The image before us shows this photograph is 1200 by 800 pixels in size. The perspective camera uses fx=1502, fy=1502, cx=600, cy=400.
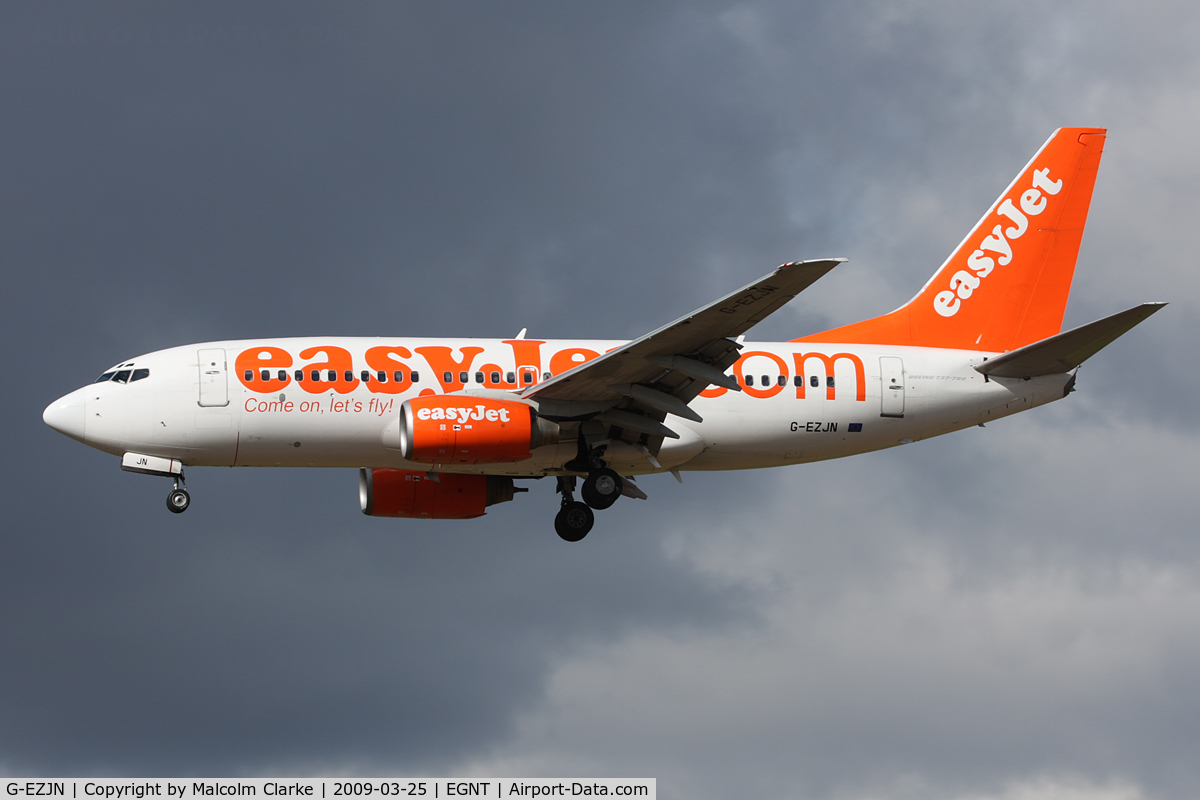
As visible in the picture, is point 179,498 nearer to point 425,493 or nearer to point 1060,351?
point 425,493

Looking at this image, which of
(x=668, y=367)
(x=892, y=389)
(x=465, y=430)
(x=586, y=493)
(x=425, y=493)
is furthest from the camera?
(x=425, y=493)

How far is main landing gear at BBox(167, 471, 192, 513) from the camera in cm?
3631

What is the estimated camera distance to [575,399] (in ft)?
119

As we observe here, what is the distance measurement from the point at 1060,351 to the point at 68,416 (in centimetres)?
2463

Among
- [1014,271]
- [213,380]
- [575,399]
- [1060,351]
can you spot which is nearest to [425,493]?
[575,399]

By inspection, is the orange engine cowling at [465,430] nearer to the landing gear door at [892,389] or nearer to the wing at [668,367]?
the wing at [668,367]

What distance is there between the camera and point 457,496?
40.1 metres

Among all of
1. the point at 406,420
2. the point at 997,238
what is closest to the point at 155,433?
the point at 406,420

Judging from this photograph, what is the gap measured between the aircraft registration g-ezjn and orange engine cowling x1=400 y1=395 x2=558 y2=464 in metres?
0.04

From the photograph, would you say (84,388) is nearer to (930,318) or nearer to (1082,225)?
(930,318)

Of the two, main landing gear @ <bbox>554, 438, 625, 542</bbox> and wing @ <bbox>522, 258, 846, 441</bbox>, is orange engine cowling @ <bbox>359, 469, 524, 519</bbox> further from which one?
wing @ <bbox>522, 258, 846, 441</bbox>

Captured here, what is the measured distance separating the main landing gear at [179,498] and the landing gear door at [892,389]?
17.6 meters

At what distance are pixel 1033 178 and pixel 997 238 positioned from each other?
2.17 meters

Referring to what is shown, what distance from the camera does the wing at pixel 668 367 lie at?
1236 inches
